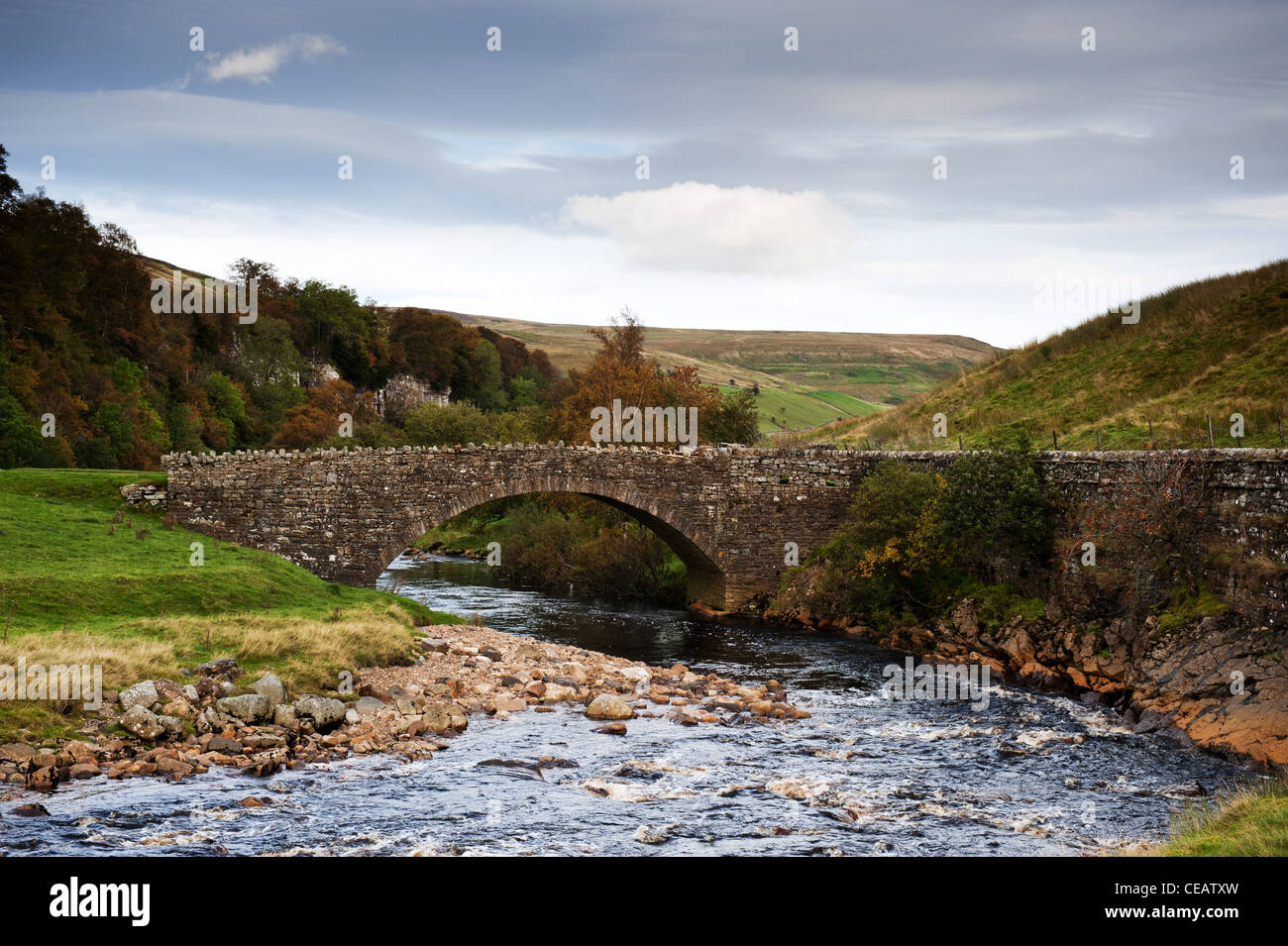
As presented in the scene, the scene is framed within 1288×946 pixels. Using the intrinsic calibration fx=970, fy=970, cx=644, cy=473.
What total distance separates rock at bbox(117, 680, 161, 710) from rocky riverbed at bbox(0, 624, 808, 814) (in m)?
0.02

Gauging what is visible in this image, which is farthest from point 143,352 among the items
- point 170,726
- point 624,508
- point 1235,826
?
point 1235,826

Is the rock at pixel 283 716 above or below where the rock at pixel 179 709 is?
below

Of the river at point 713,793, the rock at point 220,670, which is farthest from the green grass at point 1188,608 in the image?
the rock at point 220,670

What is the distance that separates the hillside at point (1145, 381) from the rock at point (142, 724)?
29.4 metres

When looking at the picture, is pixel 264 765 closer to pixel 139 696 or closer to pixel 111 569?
pixel 139 696

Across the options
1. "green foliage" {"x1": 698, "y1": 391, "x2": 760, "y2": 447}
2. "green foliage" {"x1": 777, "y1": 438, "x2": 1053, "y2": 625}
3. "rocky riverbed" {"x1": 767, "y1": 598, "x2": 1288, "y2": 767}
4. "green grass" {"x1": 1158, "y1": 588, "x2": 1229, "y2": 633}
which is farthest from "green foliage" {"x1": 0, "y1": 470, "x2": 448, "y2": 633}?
"green foliage" {"x1": 698, "y1": 391, "x2": 760, "y2": 447}

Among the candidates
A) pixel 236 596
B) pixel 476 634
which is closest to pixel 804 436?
pixel 476 634

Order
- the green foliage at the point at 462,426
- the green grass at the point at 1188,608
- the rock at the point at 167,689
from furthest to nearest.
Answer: the green foliage at the point at 462,426 < the green grass at the point at 1188,608 < the rock at the point at 167,689

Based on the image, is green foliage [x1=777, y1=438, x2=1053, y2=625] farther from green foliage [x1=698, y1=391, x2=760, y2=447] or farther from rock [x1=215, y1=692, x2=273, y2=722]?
rock [x1=215, y1=692, x2=273, y2=722]

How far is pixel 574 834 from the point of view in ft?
48.3

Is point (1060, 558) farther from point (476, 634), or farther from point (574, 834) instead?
point (574, 834)

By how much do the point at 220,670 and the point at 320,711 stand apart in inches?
98.2

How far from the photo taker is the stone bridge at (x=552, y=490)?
106 feet

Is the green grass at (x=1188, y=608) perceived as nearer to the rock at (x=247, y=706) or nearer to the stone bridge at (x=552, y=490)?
the stone bridge at (x=552, y=490)
